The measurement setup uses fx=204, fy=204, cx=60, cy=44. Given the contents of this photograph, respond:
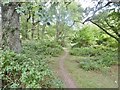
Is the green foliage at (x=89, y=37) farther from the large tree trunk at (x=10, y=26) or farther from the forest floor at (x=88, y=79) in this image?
the large tree trunk at (x=10, y=26)

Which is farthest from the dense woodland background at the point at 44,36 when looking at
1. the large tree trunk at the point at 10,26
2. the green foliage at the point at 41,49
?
the green foliage at the point at 41,49

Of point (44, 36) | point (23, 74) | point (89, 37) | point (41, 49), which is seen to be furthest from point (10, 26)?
point (44, 36)

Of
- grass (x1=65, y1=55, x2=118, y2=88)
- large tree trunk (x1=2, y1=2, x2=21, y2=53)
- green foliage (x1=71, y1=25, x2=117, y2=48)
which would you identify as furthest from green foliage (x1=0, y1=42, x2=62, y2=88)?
green foliage (x1=71, y1=25, x2=117, y2=48)

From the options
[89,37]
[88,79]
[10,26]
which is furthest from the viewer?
[89,37]

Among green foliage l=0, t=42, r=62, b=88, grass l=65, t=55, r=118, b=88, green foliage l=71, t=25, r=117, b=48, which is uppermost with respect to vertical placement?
green foliage l=71, t=25, r=117, b=48

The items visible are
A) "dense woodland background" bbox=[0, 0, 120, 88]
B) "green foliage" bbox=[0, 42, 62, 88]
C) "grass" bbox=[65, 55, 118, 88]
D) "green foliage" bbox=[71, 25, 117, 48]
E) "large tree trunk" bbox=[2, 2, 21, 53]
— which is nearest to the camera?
"green foliage" bbox=[0, 42, 62, 88]

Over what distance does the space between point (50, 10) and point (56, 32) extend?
690 inches

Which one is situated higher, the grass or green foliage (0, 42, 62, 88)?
green foliage (0, 42, 62, 88)

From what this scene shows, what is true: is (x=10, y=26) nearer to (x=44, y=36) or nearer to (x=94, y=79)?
(x=94, y=79)

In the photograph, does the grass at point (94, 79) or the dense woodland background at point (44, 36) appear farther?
the grass at point (94, 79)

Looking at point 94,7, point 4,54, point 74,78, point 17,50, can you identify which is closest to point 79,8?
point 94,7

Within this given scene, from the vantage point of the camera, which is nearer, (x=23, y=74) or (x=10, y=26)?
(x=23, y=74)

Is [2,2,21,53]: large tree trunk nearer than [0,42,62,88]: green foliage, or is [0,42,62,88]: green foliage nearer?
[0,42,62,88]: green foliage

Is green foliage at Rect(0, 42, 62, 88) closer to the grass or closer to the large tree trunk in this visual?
the large tree trunk
